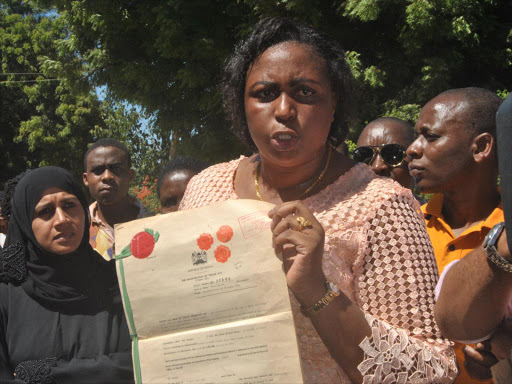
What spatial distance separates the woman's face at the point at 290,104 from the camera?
182cm

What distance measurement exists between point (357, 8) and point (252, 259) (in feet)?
27.2

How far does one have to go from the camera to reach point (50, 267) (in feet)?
8.87

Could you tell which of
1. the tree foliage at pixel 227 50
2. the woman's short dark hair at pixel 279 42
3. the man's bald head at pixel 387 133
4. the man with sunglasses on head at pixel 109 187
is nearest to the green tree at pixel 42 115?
the tree foliage at pixel 227 50

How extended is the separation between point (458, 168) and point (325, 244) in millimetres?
1487

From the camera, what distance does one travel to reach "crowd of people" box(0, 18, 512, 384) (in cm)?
156

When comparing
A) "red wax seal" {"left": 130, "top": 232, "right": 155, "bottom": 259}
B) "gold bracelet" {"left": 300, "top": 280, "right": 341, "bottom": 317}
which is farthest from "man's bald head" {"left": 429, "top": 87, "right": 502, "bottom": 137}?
"red wax seal" {"left": 130, "top": 232, "right": 155, "bottom": 259}

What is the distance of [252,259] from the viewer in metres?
1.52

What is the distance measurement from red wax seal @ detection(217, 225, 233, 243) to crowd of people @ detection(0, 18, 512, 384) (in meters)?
0.13

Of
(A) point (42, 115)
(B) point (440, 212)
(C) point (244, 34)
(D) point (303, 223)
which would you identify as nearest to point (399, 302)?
(D) point (303, 223)

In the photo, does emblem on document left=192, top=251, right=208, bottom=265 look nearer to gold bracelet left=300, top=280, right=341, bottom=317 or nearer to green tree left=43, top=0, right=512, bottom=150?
gold bracelet left=300, top=280, right=341, bottom=317

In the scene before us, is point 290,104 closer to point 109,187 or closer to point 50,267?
point 50,267

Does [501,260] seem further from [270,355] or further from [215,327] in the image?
[215,327]

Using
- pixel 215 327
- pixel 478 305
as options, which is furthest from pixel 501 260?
pixel 215 327

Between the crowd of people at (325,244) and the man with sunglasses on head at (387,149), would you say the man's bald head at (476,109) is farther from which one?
the man with sunglasses on head at (387,149)
